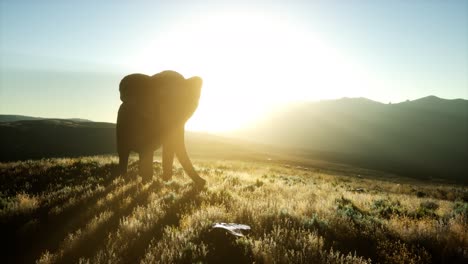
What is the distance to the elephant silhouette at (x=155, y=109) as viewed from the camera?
32.0ft

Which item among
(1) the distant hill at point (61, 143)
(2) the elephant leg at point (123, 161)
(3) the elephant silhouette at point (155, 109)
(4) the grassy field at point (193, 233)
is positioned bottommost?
(1) the distant hill at point (61, 143)

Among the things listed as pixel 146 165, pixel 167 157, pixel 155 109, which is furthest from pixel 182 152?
pixel 155 109

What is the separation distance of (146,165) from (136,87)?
8.81 ft

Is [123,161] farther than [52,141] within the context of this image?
No

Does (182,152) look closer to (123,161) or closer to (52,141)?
(123,161)

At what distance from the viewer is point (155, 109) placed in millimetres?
9742

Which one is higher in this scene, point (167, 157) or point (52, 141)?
point (167, 157)

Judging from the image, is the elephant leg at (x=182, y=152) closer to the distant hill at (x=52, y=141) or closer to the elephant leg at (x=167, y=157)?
the elephant leg at (x=167, y=157)

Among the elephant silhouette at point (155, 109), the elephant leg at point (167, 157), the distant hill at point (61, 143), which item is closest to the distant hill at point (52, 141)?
the distant hill at point (61, 143)

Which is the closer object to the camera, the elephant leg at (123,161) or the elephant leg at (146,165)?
the elephant leg at (146,165)

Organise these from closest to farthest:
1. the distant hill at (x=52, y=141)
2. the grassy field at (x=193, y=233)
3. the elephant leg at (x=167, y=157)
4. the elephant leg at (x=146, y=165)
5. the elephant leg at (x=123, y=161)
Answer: the grassy field at (x=193, y=233), the elephant leg at (x=146, y=165), the elephant leg at (x=167, y=157), the elephant leg at (x=123, y=161), the distant hill at (x=52, y=141)

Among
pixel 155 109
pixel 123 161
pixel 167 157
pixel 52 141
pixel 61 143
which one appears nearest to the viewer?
pixel 155 109

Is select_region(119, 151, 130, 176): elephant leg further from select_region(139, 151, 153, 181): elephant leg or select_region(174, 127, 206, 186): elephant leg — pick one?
select_region(174, 127, 206, 186): elephant leg

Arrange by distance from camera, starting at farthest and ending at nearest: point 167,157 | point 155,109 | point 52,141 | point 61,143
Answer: point 52,141 → point 61,143 → point 167,157 → point 155,109
